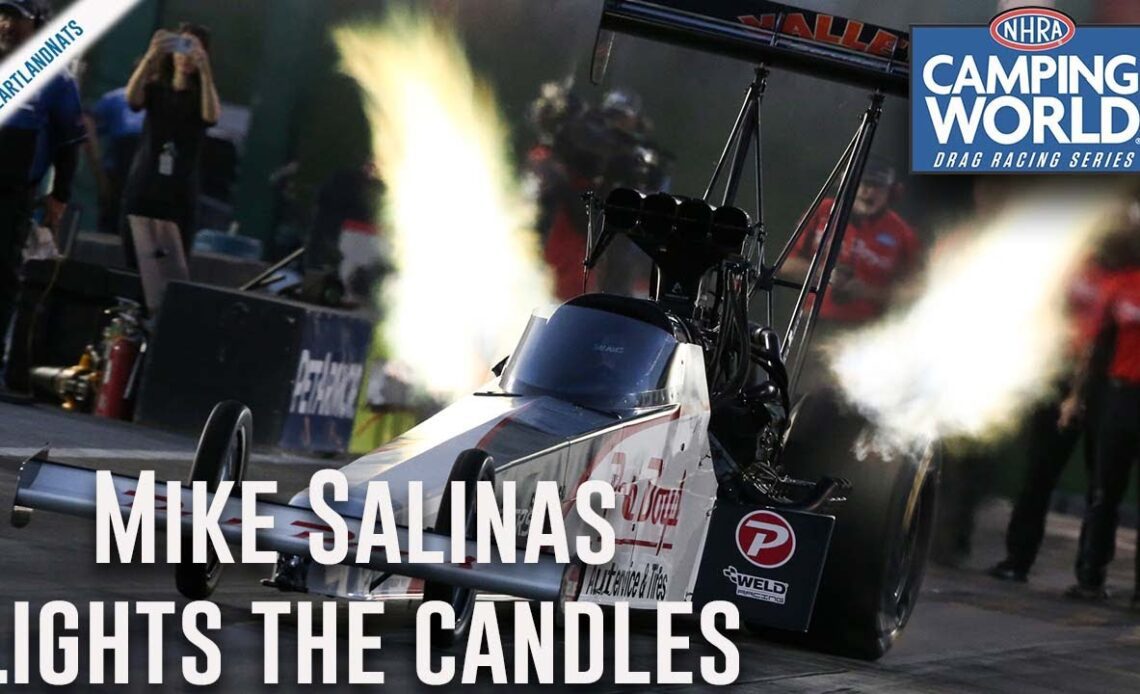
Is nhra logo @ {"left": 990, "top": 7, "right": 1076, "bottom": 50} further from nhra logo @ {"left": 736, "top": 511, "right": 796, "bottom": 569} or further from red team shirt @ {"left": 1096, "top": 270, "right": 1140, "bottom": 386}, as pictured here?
nhra logo @ {"left": 736, "top": 511, "right": 796, "bottom": 569}

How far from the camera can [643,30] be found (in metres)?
10.2

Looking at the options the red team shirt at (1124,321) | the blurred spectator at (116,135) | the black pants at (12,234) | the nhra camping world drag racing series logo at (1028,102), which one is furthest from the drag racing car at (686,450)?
the blurred spectator at (116,135)

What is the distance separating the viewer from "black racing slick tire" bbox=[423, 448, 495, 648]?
6.39 m

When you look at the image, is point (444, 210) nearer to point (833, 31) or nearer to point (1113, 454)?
point (1113, 454)

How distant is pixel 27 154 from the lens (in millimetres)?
11891

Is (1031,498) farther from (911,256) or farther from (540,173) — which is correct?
(540,173)

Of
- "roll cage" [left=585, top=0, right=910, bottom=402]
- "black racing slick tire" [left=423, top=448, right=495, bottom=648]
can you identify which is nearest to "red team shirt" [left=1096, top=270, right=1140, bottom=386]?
"roll cage" [left=585, top=0, right=910, bottom=402]

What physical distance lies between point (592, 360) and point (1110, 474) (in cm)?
717

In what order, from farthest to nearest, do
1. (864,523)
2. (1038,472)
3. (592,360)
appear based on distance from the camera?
(1038,472)
(864,523)
(592,360)

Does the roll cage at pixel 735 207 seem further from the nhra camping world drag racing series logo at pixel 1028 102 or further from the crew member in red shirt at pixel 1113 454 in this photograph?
the crew member in red shirt at pixel 1113 454

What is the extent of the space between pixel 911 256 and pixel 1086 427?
1898mm

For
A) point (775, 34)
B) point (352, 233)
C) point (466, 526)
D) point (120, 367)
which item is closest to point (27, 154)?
point (120, 367)

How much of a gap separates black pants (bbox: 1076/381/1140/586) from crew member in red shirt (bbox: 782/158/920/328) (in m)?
1.76

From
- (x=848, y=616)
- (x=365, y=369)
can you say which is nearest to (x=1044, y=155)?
(x=365, y=369)
